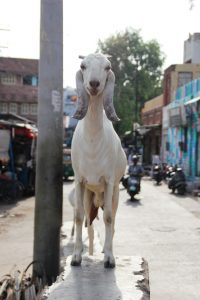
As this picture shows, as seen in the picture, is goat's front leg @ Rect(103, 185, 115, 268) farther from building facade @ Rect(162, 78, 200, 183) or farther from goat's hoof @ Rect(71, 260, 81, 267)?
building facade @ Rect(162, 78, 200, 183)

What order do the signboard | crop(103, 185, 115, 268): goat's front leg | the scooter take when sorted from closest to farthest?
1. crop(103, 185, 115, 268): goat's front leg
2. the scooter
3. the signboard

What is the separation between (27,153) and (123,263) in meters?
12.8

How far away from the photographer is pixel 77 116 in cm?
413

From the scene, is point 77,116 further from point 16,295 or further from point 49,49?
point 16,295

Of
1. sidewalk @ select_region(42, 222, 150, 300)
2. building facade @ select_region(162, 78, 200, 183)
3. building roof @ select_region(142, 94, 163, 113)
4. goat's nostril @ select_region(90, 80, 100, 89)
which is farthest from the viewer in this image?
building roof @ select_region(142, 94, 163, 113)

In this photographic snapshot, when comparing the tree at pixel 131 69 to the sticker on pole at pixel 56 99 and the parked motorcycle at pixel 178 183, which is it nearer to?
the parked motorcycle at pixel 178 183

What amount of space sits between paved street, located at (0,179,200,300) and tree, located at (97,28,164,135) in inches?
1288

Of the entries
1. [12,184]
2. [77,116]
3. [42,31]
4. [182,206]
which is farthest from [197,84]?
[77,116]

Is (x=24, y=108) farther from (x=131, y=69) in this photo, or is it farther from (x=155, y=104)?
(x=131, y=69)

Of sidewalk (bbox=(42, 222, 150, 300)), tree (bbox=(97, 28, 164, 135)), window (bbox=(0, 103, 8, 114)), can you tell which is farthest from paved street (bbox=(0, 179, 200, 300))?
tree (bbox=(97, 28, 164, 135))

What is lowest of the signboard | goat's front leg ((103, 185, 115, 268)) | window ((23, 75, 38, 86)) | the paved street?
the paved street

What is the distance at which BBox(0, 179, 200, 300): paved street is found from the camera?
21.4 feet

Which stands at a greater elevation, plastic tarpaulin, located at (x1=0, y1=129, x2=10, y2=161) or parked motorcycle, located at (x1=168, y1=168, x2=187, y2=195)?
plastic tarpaulin, located at (x1=0, y1=129, x2=10, y2=161)

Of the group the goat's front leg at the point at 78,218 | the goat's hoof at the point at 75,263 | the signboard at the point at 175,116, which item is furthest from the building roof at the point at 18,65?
the goat's hoof at the point at 75,263
